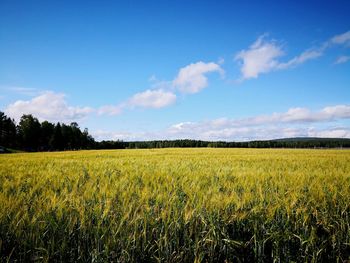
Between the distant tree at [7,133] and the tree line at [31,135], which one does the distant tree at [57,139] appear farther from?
the distant tree at [7,133]

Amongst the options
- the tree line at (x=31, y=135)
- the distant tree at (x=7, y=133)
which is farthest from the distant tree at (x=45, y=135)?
the distant tree at (x=7, y=133)

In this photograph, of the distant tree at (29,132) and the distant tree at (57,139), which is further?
the distant tree at (57,139)

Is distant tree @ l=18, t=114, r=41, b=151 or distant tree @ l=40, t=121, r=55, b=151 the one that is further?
distant tree @ l=40, t=121, r=55, b=151

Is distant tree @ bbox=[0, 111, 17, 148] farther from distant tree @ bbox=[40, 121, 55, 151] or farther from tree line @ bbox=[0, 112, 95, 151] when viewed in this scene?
distant tree @ bbox=[40, 121, 55, 151]

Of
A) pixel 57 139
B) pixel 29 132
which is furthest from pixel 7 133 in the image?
pixel 57 139

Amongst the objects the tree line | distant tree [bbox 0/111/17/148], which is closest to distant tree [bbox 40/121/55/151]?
the tree line

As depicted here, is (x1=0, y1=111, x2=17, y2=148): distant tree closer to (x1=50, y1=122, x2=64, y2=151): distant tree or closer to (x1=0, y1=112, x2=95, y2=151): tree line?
(x1=0, y1=112, x2=95, y2=151): tree line

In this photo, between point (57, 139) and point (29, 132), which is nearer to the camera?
point (29, 132)

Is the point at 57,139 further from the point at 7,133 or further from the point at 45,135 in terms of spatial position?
the point at 7,133

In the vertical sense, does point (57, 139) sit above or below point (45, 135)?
below

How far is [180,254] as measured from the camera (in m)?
2.30

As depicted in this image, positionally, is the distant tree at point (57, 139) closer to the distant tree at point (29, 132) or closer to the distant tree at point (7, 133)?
the distant tree at point (29, 132)

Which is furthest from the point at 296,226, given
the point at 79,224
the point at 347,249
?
the point at 79,224

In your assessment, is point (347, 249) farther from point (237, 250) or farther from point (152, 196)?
point (152, 196)
